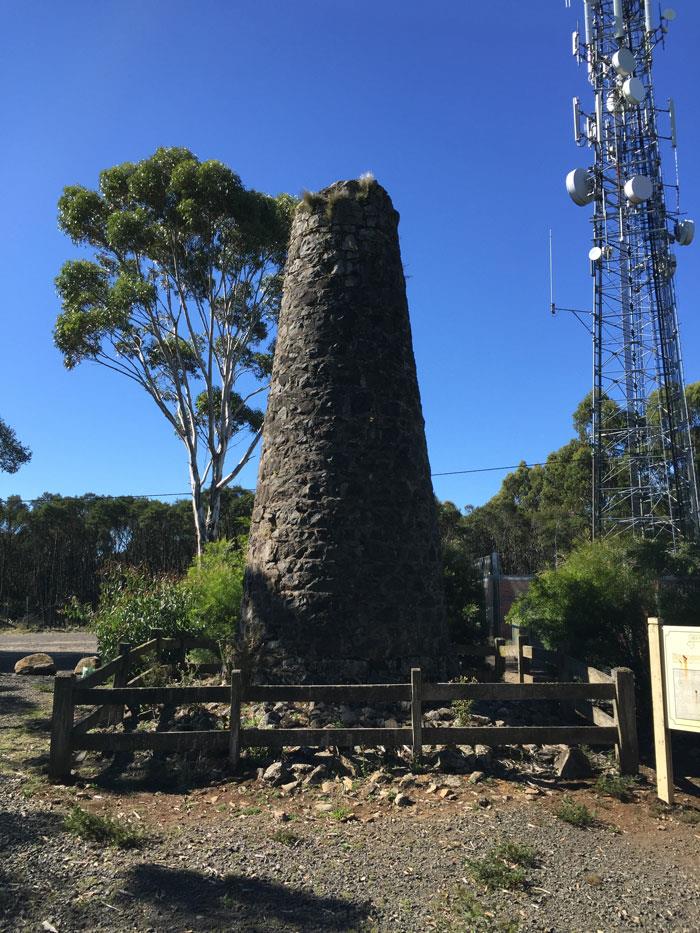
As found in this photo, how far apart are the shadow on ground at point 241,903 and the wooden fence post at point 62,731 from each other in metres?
2.52

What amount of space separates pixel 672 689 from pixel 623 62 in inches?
1150

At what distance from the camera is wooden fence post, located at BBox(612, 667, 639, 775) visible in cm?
717

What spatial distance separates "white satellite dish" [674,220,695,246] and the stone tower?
73.3 ft

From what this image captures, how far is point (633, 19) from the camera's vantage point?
2967 cm

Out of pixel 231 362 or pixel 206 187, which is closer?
pixel 206 187

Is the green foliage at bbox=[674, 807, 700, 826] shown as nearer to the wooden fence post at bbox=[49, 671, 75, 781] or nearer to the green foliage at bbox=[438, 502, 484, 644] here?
the wooden fence post at bbox=[49, 671, 75, 781]

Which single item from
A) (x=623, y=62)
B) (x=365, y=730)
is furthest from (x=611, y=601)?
(x=623, y=62)

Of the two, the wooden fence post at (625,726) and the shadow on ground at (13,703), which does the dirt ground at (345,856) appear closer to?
the wooden fence post at (625,726)

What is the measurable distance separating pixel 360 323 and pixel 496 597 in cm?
877

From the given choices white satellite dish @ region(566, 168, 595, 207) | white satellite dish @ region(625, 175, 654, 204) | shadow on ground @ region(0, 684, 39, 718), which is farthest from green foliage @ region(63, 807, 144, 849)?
white satellite dish @ region(566, 168, 595, 207)

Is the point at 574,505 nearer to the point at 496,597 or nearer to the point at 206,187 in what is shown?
the point at 496,597

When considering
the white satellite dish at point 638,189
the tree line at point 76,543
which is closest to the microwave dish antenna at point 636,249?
the white satellite dish at point 638,189

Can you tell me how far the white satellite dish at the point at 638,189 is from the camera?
25.5 meters

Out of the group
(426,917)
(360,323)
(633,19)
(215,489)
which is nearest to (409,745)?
(426,917)
